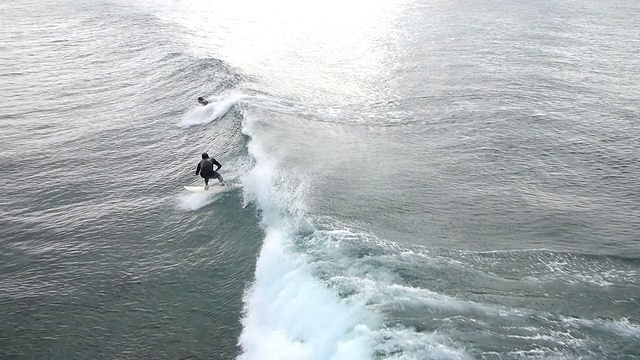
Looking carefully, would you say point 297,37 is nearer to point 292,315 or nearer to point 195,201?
point 195,201

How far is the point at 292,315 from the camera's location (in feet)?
64.4

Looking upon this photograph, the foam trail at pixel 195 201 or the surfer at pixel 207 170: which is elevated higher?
the surfer at pixel 207 170

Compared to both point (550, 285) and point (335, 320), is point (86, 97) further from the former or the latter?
point (550, 285)

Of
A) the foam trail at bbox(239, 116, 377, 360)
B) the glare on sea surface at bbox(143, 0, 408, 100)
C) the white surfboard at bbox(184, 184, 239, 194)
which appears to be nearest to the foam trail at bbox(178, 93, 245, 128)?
the glare on sea surface at bbox(143, 0, 408, 100)

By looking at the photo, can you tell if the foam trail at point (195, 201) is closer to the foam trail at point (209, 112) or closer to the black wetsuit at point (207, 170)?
the black wetsuit at point (207, 170)

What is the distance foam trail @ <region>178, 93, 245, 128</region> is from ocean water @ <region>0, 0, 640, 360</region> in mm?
183

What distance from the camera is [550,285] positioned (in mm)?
19953

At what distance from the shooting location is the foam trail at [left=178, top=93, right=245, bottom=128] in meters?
38.8

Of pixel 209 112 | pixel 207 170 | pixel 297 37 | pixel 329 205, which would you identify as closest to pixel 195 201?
pixel 207 170

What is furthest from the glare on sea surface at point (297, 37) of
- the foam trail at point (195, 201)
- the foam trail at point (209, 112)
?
the foam trail at point (195, 201)

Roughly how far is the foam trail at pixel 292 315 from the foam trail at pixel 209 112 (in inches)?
634

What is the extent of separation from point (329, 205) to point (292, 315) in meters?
7.28

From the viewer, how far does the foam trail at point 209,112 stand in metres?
38.8

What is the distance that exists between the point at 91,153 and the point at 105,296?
1641cm
